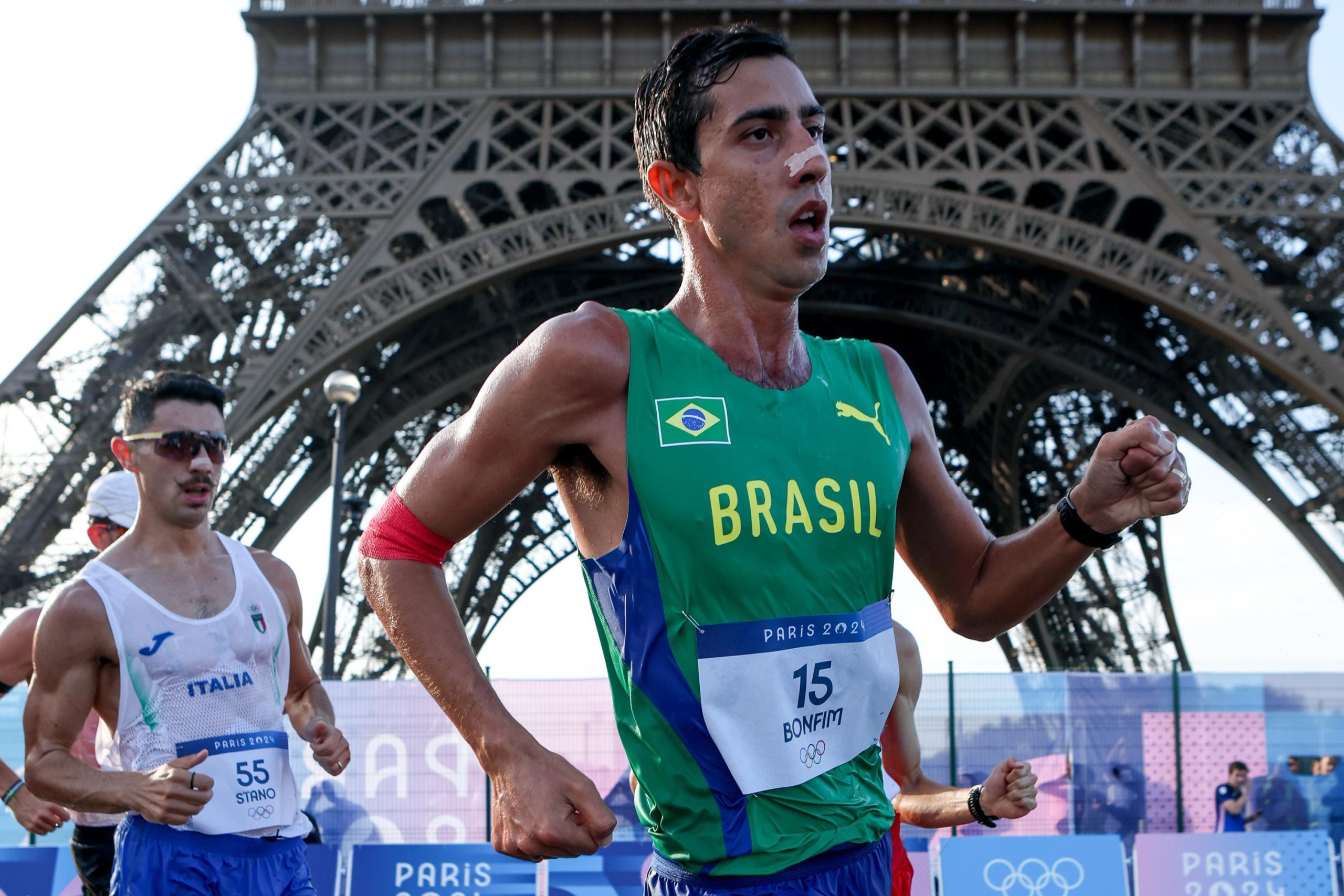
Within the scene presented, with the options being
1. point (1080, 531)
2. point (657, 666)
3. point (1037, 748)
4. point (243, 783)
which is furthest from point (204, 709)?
point (1037, 748)

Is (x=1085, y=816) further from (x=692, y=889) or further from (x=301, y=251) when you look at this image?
(x=301, y=251)

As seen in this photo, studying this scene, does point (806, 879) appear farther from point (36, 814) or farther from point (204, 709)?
point (36, 814)

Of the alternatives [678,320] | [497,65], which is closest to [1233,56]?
[497,65]

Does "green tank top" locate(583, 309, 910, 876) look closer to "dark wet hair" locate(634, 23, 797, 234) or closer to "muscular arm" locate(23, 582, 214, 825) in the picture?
"dark wet hair" locate(634, 23, 797, 234)

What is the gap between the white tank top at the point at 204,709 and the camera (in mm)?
3717

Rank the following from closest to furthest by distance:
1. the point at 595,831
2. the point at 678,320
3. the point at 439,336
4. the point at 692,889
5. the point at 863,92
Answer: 1. the point at 595,831
2. the point at 692,889
3. the point at 678,320
4. the point at 863,92
5. the point at 439,336

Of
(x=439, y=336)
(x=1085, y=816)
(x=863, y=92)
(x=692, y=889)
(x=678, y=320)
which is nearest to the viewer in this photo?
(x=692, y=889)

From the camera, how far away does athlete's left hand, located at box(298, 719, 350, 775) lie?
153 inches

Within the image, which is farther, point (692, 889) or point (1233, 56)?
point (1233, 56)

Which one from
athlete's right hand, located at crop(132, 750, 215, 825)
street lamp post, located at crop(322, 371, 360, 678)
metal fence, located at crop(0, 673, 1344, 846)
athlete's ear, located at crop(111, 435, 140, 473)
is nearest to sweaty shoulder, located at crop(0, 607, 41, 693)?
athlete's ear, located at crop(111, 435, 140, 473)

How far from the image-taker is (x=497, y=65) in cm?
1916

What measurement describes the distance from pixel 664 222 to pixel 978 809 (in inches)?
631

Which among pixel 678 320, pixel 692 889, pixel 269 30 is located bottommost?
pixel 692 889

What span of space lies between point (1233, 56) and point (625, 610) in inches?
783
